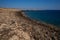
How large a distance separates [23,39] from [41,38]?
184 centimetres

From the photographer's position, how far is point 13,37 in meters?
8.99

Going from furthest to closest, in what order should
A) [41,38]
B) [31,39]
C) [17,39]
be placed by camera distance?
[41,38], [31,39], [17,39]

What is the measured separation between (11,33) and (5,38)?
104 cm

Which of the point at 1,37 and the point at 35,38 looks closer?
the point at 1,37

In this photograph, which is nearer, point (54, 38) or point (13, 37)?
point (13, 37)

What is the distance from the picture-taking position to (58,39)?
34.6 ft

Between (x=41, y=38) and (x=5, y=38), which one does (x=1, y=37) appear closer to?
(x=5, y=38)

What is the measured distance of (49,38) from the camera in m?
10.5

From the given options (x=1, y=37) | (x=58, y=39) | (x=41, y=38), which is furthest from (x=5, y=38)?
(x=58, y=39)

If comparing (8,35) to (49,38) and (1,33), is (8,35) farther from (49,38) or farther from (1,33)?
(49,38)

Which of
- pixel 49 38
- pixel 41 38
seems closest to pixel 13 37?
pixel 41 38

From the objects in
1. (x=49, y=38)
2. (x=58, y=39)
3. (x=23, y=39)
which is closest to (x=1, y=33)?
(x=23, y=39)

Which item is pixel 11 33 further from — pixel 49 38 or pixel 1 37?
pixel 49 38

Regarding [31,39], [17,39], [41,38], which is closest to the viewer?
[17,39]
